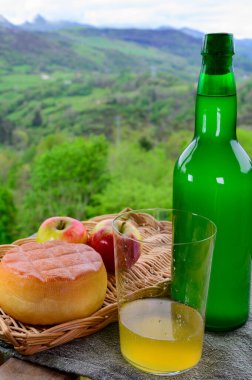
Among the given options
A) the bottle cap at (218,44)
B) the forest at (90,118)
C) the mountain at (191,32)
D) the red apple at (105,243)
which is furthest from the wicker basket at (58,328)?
the mountain at (191,32)

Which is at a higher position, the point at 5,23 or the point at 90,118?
the point at 5,23

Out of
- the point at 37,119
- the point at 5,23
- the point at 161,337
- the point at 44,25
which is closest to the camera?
the point at 161,337

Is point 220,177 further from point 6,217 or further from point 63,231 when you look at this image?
point 6,217

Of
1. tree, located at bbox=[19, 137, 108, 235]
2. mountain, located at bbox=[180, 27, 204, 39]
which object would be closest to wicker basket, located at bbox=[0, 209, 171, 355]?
tree, located at bbox=[19, 137, 108, 235]

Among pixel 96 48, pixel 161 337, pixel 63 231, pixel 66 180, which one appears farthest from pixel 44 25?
pixel 161 337

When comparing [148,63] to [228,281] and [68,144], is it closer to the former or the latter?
[68,144]

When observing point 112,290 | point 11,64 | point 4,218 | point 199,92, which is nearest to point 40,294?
point 112,290

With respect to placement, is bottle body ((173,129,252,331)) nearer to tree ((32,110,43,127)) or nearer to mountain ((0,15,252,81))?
tree ((32,110,43,127))
